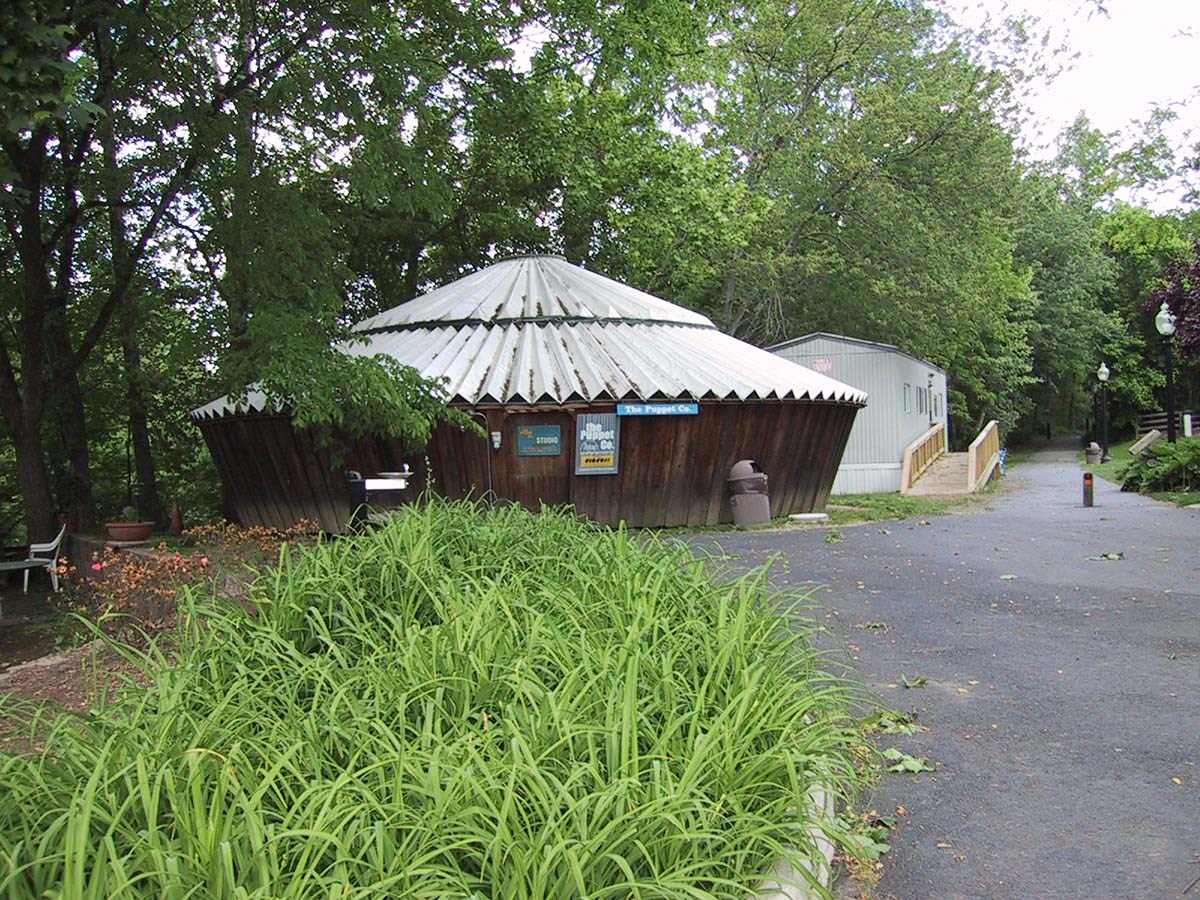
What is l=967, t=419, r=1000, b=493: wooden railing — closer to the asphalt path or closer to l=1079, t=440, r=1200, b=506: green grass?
l=1079, t=440, r=1200, b=506: green grass

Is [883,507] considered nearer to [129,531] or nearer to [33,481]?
[129,531]

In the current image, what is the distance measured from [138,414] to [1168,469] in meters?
17.8

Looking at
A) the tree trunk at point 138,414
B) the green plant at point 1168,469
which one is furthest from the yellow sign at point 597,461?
the green plant at point 1168,469

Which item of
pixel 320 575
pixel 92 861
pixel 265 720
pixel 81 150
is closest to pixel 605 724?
pixel 265 720

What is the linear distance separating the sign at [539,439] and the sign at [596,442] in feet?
0.92

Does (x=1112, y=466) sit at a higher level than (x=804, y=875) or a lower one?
higher

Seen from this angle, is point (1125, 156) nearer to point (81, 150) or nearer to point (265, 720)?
point (81, 150)

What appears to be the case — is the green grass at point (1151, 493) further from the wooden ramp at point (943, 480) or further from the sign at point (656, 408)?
the sign at point (656, 408)

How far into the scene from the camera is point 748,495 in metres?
13.2

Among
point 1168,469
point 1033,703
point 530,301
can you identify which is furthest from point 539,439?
point 1168,469

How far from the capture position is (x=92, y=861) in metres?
2.06

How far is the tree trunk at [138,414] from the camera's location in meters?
14.5

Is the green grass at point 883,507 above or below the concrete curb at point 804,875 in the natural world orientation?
below

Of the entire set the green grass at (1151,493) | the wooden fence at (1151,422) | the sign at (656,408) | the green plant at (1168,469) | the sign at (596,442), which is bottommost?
the green grass at (1151,493)
